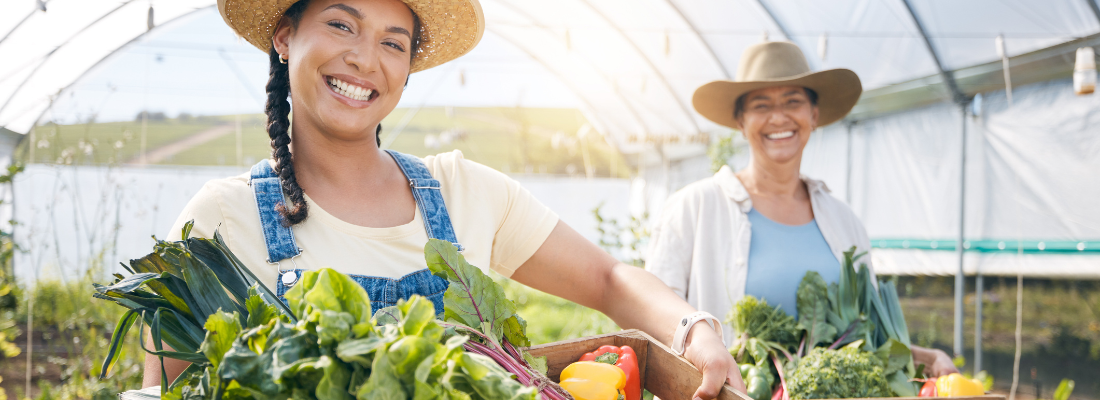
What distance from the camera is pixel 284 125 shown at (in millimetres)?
1544

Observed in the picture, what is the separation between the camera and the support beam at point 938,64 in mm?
5109

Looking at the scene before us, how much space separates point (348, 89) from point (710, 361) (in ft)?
3.19

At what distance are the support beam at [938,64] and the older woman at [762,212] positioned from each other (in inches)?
119

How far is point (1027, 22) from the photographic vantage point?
14.5ft

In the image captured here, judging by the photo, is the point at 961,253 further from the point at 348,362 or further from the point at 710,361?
the point at 348,362

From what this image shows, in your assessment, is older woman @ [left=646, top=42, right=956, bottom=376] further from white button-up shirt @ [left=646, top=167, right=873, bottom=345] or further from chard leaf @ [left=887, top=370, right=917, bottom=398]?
chard leaf @ [left=887, top=370, right=917, bottom=398]

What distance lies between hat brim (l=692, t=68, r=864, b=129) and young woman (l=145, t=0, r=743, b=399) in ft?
4.52

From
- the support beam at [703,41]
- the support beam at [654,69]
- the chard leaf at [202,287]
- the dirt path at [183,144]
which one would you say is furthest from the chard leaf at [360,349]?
the support beam at [654,69]

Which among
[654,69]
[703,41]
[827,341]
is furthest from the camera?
[654,69]

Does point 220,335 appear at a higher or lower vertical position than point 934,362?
higher

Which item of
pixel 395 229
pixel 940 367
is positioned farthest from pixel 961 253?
pixel 395 229

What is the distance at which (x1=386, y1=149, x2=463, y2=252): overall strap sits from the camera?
58.3 inches

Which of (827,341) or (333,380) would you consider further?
(827,341)

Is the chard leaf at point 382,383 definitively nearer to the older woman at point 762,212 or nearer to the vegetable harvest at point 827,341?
the vegetable harvest at point 827,341
